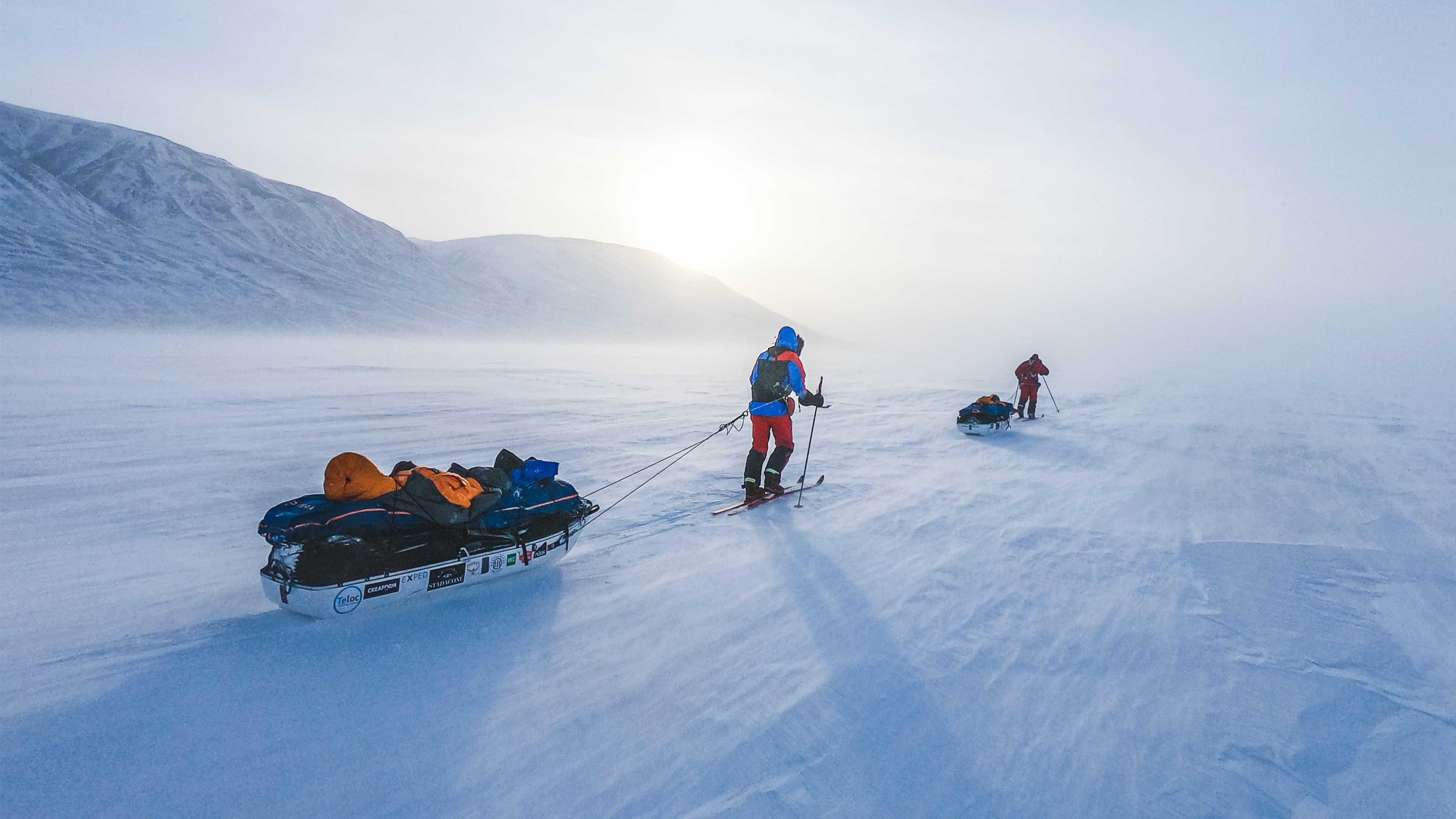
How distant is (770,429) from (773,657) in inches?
146

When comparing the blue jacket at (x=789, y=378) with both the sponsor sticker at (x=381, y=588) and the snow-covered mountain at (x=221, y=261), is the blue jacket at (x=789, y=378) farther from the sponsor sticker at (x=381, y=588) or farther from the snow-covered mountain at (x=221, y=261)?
the snow-covered mountain at (x=221, y=261)

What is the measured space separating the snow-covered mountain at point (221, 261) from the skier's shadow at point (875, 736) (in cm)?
6701

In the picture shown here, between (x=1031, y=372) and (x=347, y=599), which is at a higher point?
(x=1031, y=372)

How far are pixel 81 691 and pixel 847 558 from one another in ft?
16.5

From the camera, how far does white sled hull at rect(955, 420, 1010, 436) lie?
12.0 meters

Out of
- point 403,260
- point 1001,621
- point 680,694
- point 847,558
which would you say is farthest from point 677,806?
point 403,260

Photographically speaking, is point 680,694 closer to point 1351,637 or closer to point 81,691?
point 81,691

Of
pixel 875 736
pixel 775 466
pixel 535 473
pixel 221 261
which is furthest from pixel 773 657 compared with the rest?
pixel 221 261

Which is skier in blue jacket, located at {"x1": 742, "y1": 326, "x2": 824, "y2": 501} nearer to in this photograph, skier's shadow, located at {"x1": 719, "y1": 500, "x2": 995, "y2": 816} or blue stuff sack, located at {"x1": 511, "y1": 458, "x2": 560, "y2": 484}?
blue stuff sack, located at {"x1": 511, "y1": 458, "x2": 560, "y2": 484}

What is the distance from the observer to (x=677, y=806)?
2.70 metres

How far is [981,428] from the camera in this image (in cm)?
1196

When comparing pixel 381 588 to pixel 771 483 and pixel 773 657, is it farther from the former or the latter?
pixel 771 483

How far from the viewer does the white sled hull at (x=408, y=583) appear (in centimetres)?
382

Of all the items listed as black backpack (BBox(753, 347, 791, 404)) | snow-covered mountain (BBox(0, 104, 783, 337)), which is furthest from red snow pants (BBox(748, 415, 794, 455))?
snow-covered mountain (BBox(0, 104, 783, 337))
